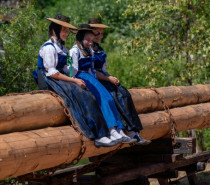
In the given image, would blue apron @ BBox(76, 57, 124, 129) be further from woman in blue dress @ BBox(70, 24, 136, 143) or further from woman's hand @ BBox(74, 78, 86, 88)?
woman's hand @ BBox(74, 78, 86, 88)

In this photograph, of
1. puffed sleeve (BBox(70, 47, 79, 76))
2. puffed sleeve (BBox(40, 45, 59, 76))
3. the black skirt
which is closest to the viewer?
the black skirt

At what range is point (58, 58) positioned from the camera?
614 cm

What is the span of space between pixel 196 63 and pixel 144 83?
2.38m

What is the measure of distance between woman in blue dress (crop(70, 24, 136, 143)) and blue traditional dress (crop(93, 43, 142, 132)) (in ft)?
0.50

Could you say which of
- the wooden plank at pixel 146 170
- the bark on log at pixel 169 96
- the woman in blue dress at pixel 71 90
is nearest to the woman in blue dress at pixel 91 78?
the woman in blue dress at pixel 71 90

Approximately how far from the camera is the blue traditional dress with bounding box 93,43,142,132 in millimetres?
6471

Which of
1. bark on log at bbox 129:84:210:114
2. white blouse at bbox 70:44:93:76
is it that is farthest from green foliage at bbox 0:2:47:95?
white blouse at bbox 70:44:93:76

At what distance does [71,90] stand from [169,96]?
258cm

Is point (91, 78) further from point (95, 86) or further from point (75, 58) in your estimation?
point (75, 58)

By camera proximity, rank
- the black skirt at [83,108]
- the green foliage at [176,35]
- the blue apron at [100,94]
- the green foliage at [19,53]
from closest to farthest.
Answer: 1. the black skirt at [83,108]
2. the blue apron at [100,94]
3. the green foliage at [19,53]
4. the green foliage at [176,35]

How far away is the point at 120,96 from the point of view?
6.68m

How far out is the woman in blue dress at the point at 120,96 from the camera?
6.50 m

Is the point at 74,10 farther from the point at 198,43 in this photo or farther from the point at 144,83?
the point at 198,43

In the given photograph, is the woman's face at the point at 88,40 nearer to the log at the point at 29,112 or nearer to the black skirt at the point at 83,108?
the black skirt at the point at 83,108
